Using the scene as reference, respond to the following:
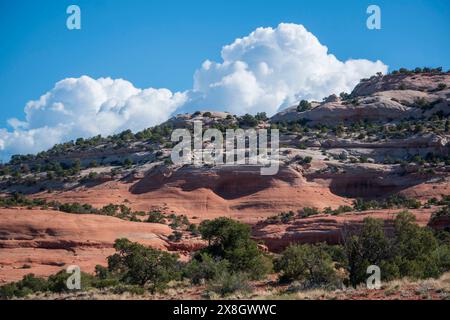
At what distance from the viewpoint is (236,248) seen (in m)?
30.4

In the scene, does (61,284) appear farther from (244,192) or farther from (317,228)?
(244,192)

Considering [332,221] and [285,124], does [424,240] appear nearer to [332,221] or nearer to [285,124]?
[332,221]

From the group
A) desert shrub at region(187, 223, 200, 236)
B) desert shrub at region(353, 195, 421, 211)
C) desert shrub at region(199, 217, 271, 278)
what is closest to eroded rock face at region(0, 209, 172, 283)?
desert shrub at region(187, 223, 200, 236)

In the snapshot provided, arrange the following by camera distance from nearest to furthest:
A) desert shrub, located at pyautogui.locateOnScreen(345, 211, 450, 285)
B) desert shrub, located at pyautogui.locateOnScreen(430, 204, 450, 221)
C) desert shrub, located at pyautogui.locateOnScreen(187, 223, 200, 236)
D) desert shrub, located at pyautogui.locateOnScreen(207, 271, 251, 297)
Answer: desert shrub, located at pyautogui.locateOnScreen(207, 271, 251, 297)
desert shrub, located at pyautogui.locateOnScreen(345, 211, 450, 285)
desert shrub, located at pyautogui.locateOnScreen(430, 204, 450, 221)
desert shrub, located at pyautogui.locateOnScreen(187, 223, 200, 236)

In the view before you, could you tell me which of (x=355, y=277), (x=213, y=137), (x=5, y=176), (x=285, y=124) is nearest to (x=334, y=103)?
(x=285, y=124)

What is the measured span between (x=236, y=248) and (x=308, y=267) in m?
7.51

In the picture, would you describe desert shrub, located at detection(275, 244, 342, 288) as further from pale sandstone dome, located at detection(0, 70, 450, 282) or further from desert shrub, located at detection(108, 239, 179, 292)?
pale sandstone dome, located at detection(0, 70, 450, 282)

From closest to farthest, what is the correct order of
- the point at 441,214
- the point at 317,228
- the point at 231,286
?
the point at 231,286
the point at 441,214
the point at 317,228

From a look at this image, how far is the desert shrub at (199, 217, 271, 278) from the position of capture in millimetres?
27844

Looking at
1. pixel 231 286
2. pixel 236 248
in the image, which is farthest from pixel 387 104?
pixel 231 286

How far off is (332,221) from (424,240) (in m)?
15.1

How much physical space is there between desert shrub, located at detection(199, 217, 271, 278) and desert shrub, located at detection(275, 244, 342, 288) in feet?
3.93

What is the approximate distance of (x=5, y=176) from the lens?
233 ft

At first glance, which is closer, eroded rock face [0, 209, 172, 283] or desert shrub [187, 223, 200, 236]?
eroded rock face [0, 209, 172, 283]
